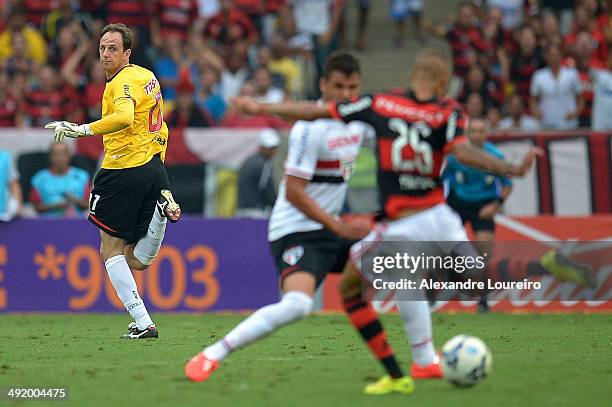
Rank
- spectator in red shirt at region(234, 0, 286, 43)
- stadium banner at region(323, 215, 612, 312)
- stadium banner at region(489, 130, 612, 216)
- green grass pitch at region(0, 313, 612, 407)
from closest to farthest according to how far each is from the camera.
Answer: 1. green grass pitch at region(0, 313, 612, 407)
2. stadium banner at region(323, 215, 612, 312)
3. stadium banner at region(489, 130, 612, 216)
4. spectator in red shirt at region(234, 0, 286, 43)

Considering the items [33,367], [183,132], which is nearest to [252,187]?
[183,132]

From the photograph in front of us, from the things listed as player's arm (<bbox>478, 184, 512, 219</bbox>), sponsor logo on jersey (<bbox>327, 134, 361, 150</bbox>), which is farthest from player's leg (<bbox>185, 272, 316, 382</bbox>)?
player's arm (<bbox>478, 184, 512, 219</bbox>)

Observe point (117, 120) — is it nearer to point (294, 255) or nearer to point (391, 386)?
point (294, 255)

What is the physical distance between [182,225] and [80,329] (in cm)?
331

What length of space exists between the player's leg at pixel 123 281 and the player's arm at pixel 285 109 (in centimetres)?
376

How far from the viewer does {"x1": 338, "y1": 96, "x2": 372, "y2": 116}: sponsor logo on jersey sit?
8.04m

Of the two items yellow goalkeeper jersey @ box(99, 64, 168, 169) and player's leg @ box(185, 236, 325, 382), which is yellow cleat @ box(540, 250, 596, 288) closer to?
yellow goalkeeper jersey @ box(99, 64, 168, 169)

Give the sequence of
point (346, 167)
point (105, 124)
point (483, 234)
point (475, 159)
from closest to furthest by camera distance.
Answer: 1. point (475, 159)
2. point (346, 167)
3. point (105, 124)
4. point (483, 234)

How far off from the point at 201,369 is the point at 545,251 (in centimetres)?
872

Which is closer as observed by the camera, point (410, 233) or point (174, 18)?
point (410, 233)

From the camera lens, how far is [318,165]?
8.48m

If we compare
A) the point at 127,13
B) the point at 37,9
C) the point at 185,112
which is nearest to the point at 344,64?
the point at 185,112

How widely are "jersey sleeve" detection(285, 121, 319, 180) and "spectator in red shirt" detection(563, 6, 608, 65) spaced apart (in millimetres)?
12052

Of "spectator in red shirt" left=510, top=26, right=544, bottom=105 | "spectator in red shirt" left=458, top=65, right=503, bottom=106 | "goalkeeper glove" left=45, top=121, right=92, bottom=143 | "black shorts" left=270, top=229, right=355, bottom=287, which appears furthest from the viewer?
"spectator in red shirt" left=510, top=26, right=544, bottom=105
